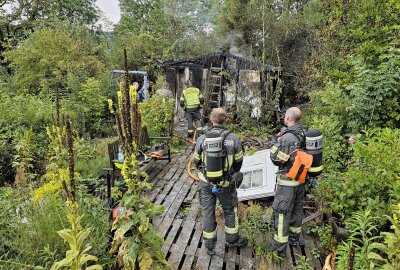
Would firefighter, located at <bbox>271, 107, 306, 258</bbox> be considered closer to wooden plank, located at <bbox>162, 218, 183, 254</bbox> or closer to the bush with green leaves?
wooden plank, located at <bbox>162, 218, 183, 254</bbox>

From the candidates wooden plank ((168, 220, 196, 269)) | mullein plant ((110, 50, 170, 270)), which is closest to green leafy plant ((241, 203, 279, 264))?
wooden plank ((168, 220, 196, 269))

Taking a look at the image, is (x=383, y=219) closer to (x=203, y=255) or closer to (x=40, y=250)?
(x=203, y=255)

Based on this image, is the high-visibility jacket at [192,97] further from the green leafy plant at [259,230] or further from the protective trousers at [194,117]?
the green leafy plant at [259,230]

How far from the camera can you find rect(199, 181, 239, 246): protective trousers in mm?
3869

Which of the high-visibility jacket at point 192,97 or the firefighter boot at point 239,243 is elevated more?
the high-visibility jacket at point 192,97

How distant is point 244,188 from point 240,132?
14.5 feet

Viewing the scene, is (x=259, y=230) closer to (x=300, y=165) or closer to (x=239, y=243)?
(x=239, y=243)

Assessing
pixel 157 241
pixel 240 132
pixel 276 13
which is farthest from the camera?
pixel 276 13

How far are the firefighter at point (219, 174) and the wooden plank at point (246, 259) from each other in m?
0.09

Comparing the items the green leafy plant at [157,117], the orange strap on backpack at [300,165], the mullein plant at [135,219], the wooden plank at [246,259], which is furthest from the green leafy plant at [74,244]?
the green leafy plant at [157,117]

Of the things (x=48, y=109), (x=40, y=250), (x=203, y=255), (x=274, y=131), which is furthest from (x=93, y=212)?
(x=274, y=131)

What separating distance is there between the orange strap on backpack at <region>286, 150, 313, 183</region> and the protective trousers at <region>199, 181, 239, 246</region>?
0.84 metres

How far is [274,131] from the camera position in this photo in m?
10.1

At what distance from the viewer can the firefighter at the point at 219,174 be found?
3.64 meters
